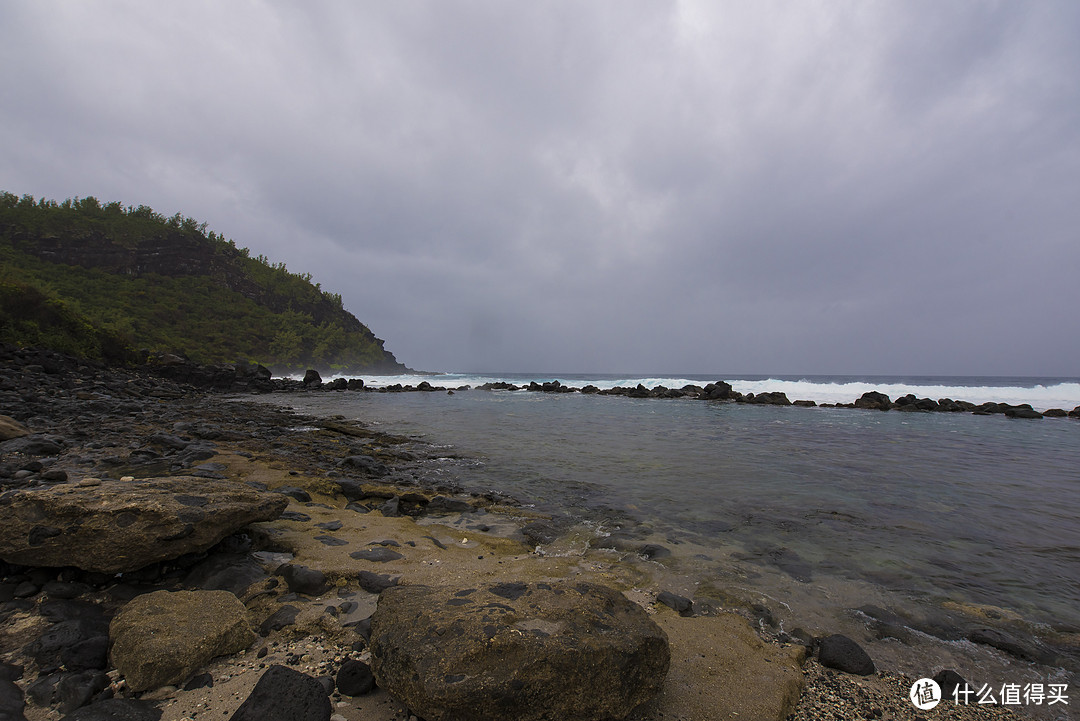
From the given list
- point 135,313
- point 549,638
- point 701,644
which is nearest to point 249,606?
point 549,638

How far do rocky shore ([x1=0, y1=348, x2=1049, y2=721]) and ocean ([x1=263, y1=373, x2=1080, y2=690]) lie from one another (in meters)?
0.87

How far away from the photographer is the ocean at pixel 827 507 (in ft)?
13.5

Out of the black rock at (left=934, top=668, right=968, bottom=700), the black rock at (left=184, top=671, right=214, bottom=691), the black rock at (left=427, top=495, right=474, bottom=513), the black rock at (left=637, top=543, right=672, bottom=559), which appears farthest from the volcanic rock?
the black rock at (left=934, top=668, right=968, bottom=700)

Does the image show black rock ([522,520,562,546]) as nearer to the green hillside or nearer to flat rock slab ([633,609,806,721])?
flat rock slab ([633,609,806,721])

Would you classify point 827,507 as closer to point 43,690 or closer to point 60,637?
point 43,690

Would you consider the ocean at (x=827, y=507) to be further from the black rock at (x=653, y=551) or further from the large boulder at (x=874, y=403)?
the large boulder at (x=874, y=403)

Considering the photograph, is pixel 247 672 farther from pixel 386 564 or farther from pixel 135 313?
pixel 135 313

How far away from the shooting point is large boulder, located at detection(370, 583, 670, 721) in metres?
1.87

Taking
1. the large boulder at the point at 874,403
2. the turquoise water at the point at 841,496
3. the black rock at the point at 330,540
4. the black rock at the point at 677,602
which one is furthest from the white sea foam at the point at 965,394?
the black rock at the point at 330,540

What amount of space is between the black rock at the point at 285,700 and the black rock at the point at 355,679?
14cm

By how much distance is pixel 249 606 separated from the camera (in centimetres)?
307

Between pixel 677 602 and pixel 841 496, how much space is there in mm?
5822

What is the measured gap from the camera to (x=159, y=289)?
61312 mm

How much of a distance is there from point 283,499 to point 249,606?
1.40m
